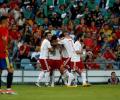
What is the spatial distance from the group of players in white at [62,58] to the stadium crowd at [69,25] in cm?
217

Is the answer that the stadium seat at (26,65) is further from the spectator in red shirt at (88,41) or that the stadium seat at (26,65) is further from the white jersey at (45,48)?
the spectator in red shirt at (88,41)

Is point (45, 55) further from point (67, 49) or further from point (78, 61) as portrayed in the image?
point (78, 61)

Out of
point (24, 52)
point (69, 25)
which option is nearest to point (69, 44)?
point (24, 52)

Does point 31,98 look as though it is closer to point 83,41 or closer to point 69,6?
point 83,41

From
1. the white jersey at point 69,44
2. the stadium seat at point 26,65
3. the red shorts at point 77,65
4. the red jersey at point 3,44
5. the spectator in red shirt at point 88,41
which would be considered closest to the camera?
the red jersey at point 3,44

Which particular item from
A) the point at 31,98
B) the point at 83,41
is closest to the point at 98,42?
the point at 83,41

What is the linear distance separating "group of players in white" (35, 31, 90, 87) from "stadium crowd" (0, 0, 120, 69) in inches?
85.5

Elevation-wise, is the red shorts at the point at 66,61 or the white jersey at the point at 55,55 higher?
the white jersey at the point at 55,55

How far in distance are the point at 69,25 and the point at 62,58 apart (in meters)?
4.87

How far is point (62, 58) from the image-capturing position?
21219 millimetres

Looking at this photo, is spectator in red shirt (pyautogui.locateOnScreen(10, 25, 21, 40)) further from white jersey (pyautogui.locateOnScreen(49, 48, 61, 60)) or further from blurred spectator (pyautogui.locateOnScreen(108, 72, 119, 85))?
blurred spectator (pyautogui.locateOnScreen(108, 72, 119, 85))

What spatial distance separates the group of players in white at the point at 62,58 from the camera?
20.7 metres

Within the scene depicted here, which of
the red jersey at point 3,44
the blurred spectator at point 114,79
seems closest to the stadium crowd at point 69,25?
the blurred spectator at point 114,79

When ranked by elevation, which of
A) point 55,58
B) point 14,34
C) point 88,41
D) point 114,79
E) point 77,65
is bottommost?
point 114,79
